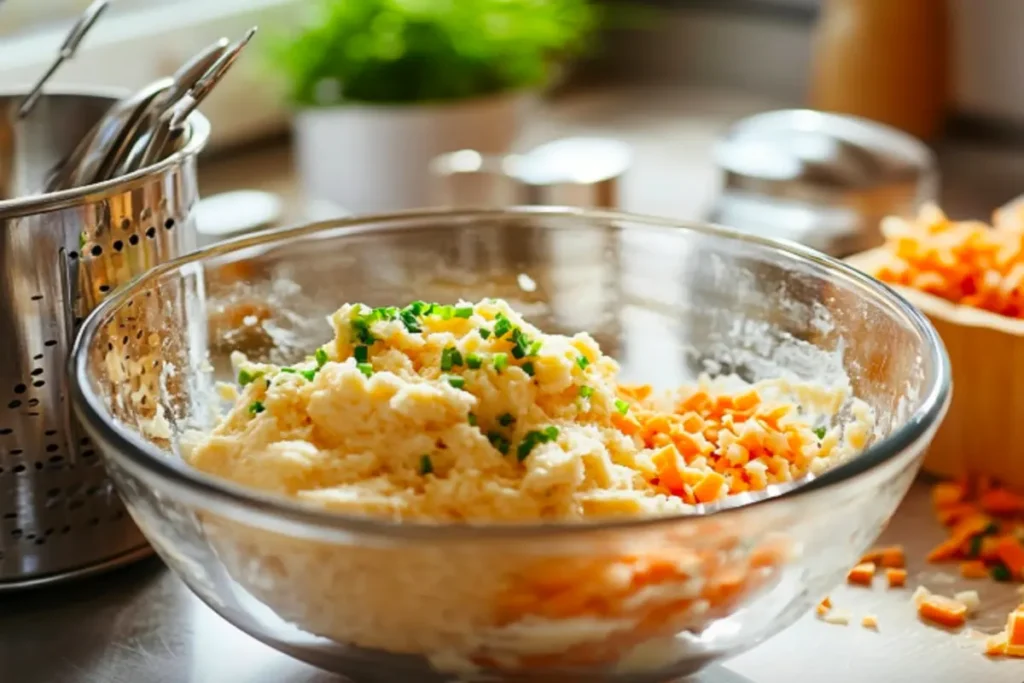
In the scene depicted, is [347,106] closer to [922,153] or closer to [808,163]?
[808,163]

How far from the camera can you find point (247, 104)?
1932 mm

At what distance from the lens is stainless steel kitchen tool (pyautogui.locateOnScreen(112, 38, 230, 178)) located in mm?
889

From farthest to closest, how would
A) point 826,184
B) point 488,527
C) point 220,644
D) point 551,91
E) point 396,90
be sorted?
1. point 551,91
2. point 396,90
3. point 826,184
4. point 220,644
5. point 488,527

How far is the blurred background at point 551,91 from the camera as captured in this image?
1627 mm

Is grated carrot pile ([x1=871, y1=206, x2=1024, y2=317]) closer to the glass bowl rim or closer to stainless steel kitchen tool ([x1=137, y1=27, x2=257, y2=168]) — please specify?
the glass bowl rim

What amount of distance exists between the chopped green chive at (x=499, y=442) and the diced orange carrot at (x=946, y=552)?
13.7 inches

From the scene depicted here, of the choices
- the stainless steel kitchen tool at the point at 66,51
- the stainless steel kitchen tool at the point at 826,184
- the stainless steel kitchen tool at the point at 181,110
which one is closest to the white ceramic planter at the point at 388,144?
the stainless steel kitchen tool at the point at 826,184

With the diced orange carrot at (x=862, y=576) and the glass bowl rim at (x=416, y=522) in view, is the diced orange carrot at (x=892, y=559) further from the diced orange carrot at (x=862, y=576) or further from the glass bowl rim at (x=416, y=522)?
the glass bowl rim at (x=416, y=522)

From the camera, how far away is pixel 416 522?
0.64 m

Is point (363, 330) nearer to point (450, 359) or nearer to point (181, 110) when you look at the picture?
point (450, 359)

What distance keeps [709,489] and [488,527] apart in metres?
0.20

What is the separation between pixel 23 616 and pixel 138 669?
3.7 inches

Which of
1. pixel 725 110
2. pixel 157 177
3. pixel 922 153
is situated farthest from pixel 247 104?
pixel 157 177

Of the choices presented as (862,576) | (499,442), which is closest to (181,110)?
(499,442)
